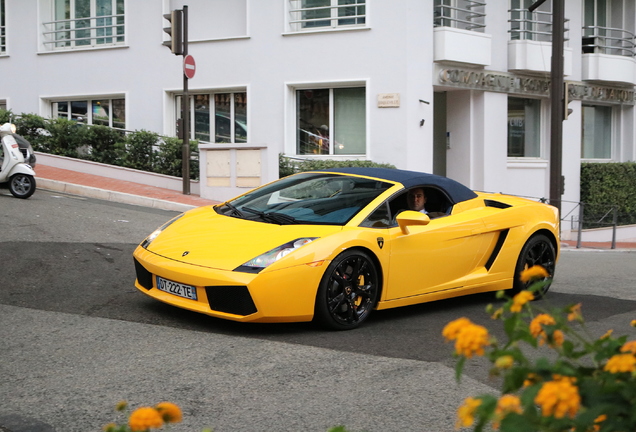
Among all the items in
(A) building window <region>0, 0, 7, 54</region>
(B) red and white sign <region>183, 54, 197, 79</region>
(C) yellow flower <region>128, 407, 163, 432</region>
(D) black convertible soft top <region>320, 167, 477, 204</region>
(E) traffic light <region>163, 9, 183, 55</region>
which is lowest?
(C) yellow flower <region>128, 407, 163, 432</region>

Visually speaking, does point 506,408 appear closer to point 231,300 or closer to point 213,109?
point 231,300

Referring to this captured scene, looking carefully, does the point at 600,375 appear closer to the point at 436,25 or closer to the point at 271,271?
the point at 271,271

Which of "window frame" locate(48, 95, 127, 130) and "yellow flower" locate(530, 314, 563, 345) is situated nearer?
"yellow flower" locate(530, 314, 563, 345)

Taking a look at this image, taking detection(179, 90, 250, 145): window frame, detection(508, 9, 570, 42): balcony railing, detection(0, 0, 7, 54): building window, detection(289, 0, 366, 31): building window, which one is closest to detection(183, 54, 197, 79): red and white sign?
detection(179, 90, 250, 145): window frame

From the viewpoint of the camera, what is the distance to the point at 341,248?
617 cm

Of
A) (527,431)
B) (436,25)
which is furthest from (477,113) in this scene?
(527,431)

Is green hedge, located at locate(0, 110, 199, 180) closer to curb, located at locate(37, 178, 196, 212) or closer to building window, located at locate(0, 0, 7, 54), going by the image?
curb, located at locate(37, 178, 196, 212)

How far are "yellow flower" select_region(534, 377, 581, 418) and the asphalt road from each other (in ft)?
7.81

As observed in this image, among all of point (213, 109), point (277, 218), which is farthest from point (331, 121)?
point (277, 218)

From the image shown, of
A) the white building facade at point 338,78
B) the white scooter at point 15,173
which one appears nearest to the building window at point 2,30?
the white building facade at point 338,78

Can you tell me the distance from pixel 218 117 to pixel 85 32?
5346mm

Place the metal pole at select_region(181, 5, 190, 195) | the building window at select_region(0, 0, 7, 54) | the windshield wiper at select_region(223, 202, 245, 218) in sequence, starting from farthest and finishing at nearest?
1. the building window at select_region(0, 0, 7, 54)
2. the metal pole at select_region(181, 5, 190, 195)
3. the windshield wiper at select_region(223, 202, 245, 218)

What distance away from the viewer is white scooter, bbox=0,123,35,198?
1373cm

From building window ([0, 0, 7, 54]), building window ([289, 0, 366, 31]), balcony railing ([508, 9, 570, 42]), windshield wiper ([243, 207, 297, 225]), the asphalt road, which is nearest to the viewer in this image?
the asphalt road
